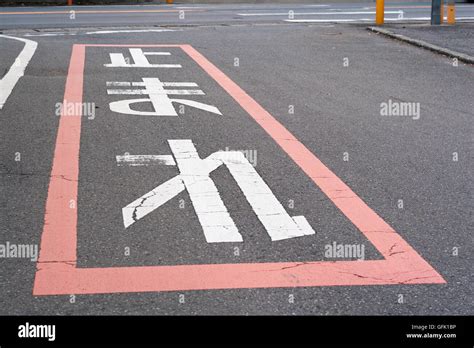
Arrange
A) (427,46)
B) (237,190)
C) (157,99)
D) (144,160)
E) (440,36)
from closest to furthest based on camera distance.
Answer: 1. (237,190)
2. (144,160)
3. (157,99)
4. (427,46)
5. (440,36)

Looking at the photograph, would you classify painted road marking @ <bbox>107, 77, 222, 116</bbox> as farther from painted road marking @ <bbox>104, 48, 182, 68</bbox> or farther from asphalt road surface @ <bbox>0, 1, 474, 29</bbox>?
asphalt road surface @ <bbox>0, 1, 474, 29</bbox>

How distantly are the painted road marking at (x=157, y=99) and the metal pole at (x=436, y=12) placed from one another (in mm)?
9186

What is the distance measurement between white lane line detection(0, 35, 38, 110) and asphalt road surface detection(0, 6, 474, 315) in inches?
3.8

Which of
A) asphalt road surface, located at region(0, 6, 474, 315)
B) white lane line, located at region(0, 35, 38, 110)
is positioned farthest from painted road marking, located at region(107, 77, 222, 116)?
white lane line, located at region(0, 35, 38, 110)

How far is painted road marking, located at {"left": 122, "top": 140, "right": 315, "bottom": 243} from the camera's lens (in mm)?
5965

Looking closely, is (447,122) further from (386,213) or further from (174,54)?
(174,54)

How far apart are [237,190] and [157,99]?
433 centimetres

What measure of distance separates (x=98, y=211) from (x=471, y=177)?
320 cm

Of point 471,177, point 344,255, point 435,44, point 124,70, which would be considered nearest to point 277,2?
point 435,44

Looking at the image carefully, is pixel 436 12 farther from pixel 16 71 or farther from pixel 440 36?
pixel 16 71

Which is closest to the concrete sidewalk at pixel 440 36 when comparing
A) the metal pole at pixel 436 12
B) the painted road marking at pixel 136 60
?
the metal pole at pixel 436 12

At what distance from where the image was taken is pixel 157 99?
1098 centimetres

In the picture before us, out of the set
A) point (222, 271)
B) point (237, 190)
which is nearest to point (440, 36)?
point (237, 190)

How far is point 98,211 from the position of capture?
636 cm
